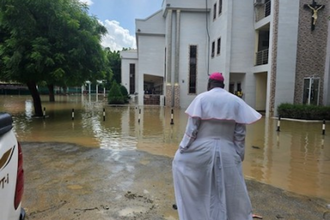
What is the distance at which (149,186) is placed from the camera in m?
5.02

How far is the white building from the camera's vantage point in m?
17.4

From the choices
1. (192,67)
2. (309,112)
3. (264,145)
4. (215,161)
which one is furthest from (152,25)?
(215,161)

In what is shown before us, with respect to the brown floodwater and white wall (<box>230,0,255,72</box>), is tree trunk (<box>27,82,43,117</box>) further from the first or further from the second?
white wall (<box>230,0,255,72</box>)

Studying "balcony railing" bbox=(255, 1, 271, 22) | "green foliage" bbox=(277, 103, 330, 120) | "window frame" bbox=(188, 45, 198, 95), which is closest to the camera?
"green foliage" bbox=(277, 103, 330, 120)

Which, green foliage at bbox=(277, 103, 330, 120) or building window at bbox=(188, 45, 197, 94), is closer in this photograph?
green foliage at bbox=(277, 103, 330, 120)

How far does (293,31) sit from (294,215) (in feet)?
53.1

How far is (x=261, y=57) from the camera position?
66.4ft

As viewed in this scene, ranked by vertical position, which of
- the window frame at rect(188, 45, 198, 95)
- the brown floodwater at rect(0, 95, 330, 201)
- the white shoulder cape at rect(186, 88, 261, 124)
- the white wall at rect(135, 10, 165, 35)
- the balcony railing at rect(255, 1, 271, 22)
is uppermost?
the white wall at rect(135, 10, 165, 35)

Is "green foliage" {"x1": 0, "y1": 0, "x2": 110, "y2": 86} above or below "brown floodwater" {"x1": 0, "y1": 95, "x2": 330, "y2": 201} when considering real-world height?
above

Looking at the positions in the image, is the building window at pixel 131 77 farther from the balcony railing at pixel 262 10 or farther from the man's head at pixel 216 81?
the man's head at pixel 216 81

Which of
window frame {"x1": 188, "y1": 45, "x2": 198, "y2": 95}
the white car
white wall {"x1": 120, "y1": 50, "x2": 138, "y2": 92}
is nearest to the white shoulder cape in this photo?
the white car

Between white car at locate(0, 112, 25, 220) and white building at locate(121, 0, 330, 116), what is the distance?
17832 mm

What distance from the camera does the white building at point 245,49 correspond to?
57.2 ft

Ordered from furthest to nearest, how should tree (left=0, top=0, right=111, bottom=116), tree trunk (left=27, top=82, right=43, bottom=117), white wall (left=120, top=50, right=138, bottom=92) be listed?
white wall (left=120, top=50, right=138, bottom=92) < tree trunk (left=27, top=82, right=43, bottom=117) < tree (left=0, top=0, right=111, bottom=116)
